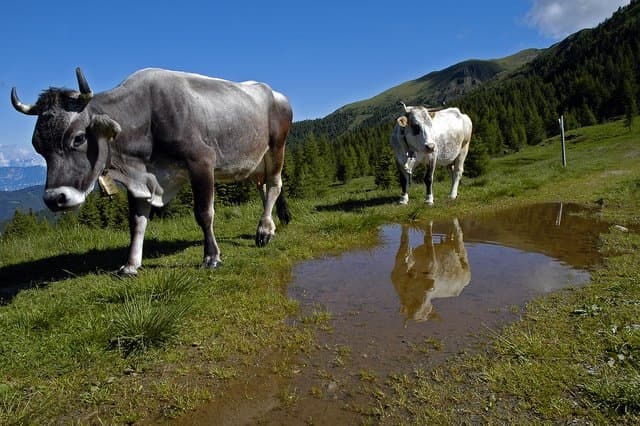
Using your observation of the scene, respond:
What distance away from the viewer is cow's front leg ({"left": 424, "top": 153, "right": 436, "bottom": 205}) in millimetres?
10764

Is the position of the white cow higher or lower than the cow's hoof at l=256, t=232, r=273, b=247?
higher

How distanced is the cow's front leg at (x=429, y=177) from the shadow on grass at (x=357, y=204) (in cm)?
92

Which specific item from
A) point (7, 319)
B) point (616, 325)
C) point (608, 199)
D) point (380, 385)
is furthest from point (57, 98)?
point (608, 199)

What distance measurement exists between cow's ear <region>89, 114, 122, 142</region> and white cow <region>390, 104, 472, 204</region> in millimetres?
7312

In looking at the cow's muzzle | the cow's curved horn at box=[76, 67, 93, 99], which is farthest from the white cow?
the cow's muzzle

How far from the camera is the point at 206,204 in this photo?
5652 mm

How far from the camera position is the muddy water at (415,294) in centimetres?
285

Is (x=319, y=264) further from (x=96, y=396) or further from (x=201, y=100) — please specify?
(x=96, y=396)

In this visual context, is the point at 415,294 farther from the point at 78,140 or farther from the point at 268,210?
the point at 78,140

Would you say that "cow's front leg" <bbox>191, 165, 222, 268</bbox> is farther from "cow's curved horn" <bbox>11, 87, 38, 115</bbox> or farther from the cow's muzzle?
"cow's curved horn" <bbox>11, 87, 38, 115</bbox>

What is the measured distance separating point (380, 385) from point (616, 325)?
6.33 ft

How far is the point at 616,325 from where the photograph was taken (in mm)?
3164

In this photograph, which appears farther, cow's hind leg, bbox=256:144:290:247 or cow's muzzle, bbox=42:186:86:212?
cow's hind leg, bbox=256:144:290:247

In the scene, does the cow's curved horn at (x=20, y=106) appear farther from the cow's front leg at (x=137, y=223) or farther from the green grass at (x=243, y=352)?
the green grass at (x=243, y=352)
